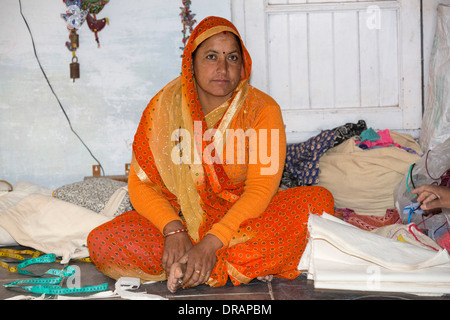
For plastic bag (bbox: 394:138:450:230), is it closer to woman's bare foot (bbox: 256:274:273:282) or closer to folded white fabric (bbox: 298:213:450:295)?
folded white fabric (bbox: 298:213:450:295)

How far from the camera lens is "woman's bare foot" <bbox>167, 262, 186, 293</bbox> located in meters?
1.86

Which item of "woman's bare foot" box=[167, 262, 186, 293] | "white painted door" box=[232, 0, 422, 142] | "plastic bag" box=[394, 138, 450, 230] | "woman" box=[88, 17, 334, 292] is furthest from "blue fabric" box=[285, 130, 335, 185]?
"woman's bare foot" box=[167, 262, 186, 293]

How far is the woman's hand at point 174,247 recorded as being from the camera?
6.34 ft

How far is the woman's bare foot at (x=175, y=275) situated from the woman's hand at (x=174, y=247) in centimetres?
5

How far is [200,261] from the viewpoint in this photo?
188cm

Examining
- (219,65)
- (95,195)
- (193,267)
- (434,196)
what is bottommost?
(193,267)

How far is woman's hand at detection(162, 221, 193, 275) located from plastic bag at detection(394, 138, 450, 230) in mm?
1163

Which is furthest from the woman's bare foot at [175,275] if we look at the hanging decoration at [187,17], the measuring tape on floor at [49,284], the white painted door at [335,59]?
the hanging decoration at [187,17]

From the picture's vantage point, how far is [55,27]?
11.1 ft

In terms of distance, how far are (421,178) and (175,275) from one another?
1.56 meters

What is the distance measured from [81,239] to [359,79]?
205cm

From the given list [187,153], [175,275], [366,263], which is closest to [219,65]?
[187,153]

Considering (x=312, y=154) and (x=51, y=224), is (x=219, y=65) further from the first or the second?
(x=51, y=224)
